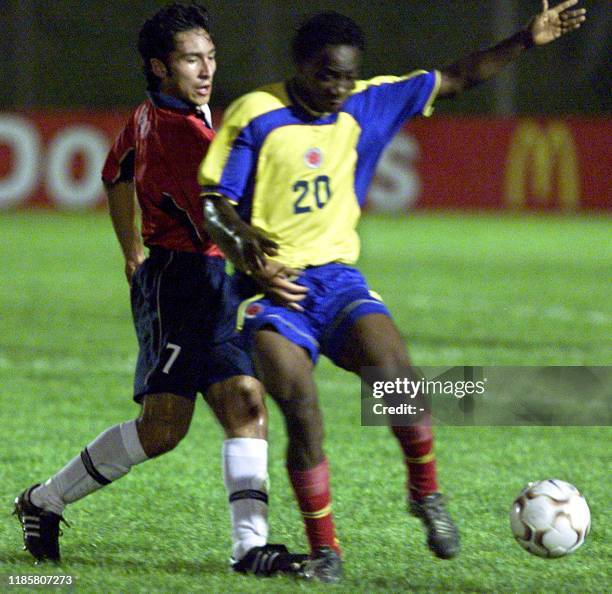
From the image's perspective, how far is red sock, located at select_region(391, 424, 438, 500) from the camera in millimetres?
4176

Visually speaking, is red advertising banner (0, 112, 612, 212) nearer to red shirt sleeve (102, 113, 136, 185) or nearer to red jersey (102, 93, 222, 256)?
red shirt sleeve (102, 113, 136, 185)

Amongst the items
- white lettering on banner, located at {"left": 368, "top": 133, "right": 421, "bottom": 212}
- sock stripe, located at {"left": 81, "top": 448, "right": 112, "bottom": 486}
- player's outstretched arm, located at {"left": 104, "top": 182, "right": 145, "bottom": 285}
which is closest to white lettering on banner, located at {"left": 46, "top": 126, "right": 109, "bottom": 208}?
white lettering on banner, located at {"left": 368, "top": 133, "right": 421, "bottom": 212}

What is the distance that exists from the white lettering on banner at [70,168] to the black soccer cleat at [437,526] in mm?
18290

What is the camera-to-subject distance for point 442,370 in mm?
8469

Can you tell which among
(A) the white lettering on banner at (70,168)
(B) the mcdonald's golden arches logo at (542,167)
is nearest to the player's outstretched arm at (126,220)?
(A) the white lettering on banner at (70,168)

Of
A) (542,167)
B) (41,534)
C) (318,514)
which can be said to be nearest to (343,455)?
(41,534)

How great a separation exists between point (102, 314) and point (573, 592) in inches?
305

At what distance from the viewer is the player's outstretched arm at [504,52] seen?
447cm

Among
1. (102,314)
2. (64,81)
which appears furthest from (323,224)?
(64,81)

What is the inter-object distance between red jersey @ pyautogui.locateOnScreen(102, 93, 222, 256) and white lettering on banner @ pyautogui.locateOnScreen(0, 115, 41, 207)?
1779 centimetres

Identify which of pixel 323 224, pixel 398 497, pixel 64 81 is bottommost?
pixel 398 497

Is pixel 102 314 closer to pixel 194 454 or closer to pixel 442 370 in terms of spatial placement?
pixel 442 370

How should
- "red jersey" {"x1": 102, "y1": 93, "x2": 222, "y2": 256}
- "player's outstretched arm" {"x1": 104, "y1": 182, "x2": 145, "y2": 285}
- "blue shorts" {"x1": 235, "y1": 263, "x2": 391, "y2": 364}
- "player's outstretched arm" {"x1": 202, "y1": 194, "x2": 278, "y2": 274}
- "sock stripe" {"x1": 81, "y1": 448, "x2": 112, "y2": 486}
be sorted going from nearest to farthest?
1. "player's outstretched arm" {"x1": 202, "y1": 194, "x2": 278, "y2": 274}
2. "blue shorts" {"x1": 235, "y1": 263, "x2": 391, "y2": 364}
3. "red jersey" {"x1": 102, "y1": 93, "x2": 222, "y2": 256}
4. "sock stripe" {"x1": 81, "y1": 448, "x2": 112, "y2": 486}
5. "player's outstretched arm" {"x1": 104, "y1": 182, "x2": 145, "y2": 285}

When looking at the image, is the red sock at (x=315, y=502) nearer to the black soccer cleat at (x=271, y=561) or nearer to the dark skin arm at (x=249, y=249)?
the black soccer cleat at (x=271, y=561)
